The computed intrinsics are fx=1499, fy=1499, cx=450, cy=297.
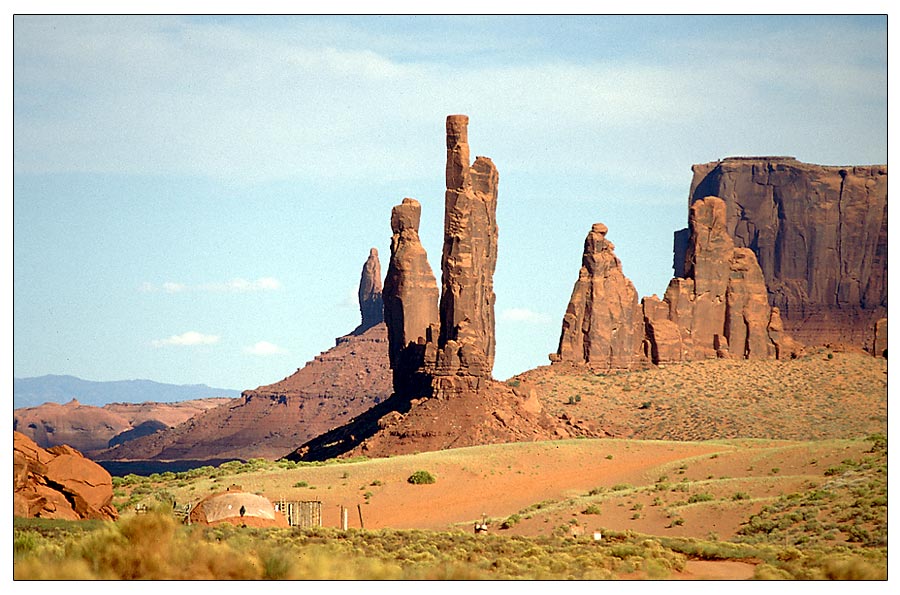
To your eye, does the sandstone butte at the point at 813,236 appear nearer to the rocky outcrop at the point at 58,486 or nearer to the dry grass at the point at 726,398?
the dry grass at the point at 726,398

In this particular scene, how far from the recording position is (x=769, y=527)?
138 ft

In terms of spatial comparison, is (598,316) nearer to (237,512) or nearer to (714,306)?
(714,306)

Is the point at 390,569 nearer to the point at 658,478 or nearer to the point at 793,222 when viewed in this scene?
the point at 658,478

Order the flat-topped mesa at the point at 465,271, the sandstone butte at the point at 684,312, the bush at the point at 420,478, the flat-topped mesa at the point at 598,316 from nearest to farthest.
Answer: the bush at the point at 420,478, the flat-topped mesa at the point at 465,271, the flat-topped mesa at the point at 598,316, the sandstone butte at the point at 684,312

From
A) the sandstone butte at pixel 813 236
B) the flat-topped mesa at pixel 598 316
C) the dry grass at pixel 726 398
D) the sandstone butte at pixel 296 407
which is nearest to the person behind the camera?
the dry grass at pixel 726 398

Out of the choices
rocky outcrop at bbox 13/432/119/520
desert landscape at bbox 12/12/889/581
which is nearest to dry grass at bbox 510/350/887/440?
desert landscape at bbox 12/12/889/581

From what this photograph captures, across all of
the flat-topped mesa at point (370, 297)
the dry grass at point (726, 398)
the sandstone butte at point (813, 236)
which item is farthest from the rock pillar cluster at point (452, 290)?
the flat-topped mesa at point (370, 297)

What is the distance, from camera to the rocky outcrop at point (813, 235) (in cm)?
14212

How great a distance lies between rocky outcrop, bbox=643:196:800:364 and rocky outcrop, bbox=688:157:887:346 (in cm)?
3327

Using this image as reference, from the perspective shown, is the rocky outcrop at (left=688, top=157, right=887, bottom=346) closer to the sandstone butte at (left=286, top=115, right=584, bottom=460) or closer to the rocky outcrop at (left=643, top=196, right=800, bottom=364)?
the rocky outcrop at (left=643, top=196, right=800, bottom=364)

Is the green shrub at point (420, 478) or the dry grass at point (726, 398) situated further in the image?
the dry grass at point (726, 398)

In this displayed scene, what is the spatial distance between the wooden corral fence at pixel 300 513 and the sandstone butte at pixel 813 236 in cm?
9601
